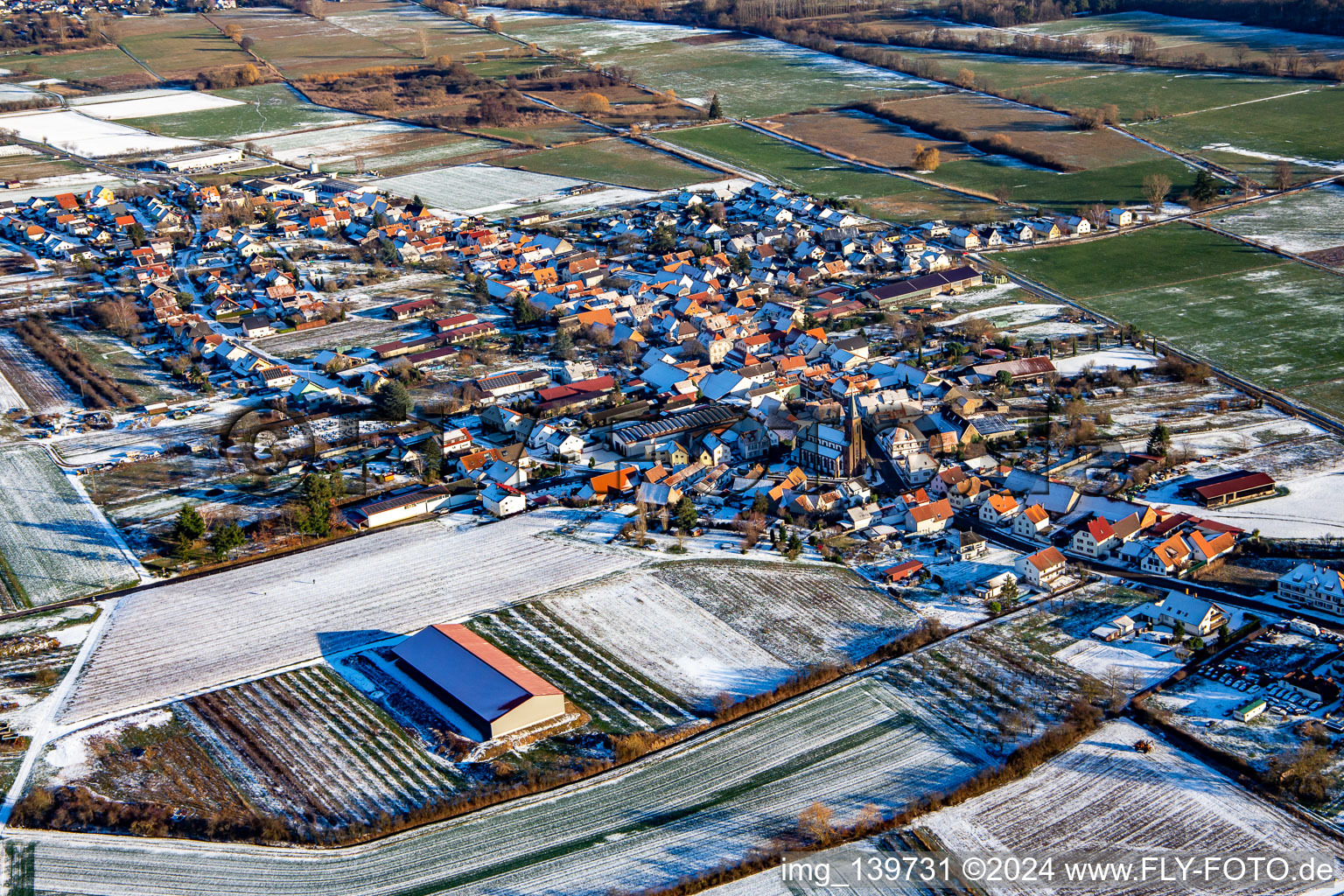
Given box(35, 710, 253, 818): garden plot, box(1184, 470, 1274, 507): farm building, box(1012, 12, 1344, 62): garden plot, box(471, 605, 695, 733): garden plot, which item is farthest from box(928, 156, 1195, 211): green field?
box(35, 710, 253, 818): garden plot

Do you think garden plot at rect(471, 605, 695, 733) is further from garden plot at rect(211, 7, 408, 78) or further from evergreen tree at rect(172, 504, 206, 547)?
garden plot at rect(211, 7, 408, 78)

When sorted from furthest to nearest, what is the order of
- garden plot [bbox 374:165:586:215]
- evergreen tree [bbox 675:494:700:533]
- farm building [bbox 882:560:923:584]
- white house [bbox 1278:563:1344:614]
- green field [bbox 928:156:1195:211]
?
1. garden plot [bbox 374:165:586:215]
2. green field [bbox 928:156:1195:211]
3. evergreen tree [bbox 675:494:700:533]
4. farm building [bbox 882:560:923:584]
5. white house [bbox 1278:563:1344:614]

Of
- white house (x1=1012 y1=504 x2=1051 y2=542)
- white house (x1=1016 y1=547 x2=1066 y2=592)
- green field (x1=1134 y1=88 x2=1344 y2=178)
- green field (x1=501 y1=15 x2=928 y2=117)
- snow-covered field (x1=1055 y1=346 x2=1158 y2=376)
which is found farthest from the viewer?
green field (x1=501 y1=15 x2=928 y2=117)

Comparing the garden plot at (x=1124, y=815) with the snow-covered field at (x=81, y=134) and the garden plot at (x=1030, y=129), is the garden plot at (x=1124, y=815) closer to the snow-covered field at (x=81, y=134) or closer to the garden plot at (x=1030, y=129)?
the garden plot at (x=1030, y=129)

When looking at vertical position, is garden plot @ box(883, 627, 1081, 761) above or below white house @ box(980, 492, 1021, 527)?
below

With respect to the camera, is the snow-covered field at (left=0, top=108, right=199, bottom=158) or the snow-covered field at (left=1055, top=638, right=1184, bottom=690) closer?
the snow-covered field at (left=1055, top=638, right=1184, bottom=690)

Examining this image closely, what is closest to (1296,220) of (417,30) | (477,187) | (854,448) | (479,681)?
(854,448)

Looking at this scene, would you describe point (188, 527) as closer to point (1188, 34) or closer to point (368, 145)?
point (368, 145)

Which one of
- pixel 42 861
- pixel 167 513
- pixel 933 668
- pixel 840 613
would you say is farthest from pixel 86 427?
pixel 933 668
